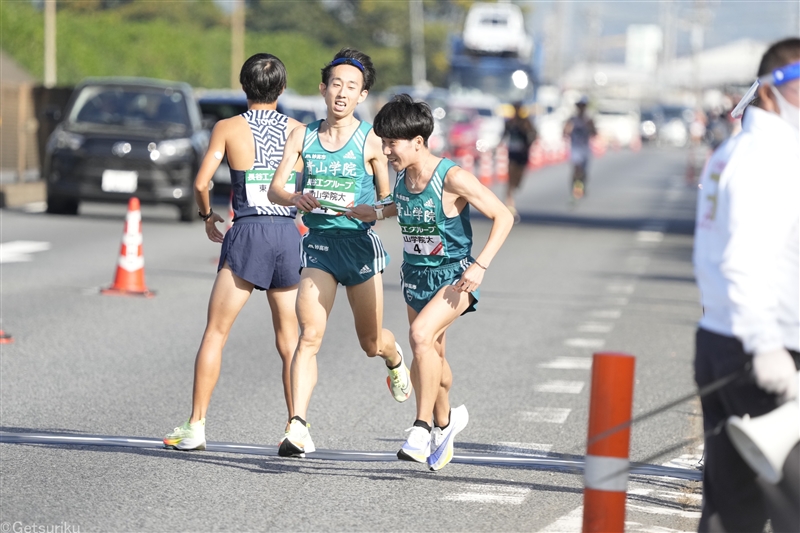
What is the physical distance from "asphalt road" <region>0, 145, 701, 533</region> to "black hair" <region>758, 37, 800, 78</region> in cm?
138

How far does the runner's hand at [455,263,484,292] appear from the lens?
20.9ft

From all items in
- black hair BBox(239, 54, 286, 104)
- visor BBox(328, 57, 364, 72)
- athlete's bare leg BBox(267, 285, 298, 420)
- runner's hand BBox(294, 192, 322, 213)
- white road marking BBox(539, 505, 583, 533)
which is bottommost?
white road marking BBox(539, 505, 583, 533)

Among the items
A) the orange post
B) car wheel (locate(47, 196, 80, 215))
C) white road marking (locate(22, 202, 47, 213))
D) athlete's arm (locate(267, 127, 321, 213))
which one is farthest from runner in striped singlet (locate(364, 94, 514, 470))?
white road marking (locate(22, 202, 47, 213))

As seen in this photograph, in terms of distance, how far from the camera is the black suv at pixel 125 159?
2008 centimetres

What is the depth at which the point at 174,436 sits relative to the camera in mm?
6910

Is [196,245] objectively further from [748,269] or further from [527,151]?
[748,269]

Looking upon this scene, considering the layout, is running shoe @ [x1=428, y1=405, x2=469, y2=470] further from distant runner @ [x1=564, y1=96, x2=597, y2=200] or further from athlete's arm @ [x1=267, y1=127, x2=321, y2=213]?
distant runner @ [x1=564, y1=96, x2=597, y2=200]

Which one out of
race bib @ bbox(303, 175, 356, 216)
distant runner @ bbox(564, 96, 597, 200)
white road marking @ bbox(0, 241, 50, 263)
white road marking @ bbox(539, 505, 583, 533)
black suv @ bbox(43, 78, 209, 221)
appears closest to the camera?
white road marking @ bbox(539, 505, 583, 533)

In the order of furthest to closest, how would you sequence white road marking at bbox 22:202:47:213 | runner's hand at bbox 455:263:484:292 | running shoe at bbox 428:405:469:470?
1. white road marking at bbox 22:202:47:213
2. running shoe at bbox 428:405:469:470
3. runner's hand at bbox 455:263:484:292

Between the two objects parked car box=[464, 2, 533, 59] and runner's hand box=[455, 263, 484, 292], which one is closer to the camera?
runner's hand box=[455, 263, 484, 292]

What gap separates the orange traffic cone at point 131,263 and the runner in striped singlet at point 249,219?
598cm

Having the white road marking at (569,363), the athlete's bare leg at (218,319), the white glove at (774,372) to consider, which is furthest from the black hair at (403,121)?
the white road marking at (569,363)

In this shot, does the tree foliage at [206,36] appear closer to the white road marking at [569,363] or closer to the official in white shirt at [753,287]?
the white road marking at [569,363]

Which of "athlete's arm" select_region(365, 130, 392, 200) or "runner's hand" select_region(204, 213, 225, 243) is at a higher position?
"athlete's arm" select_region(365, 130, 392, 200)
